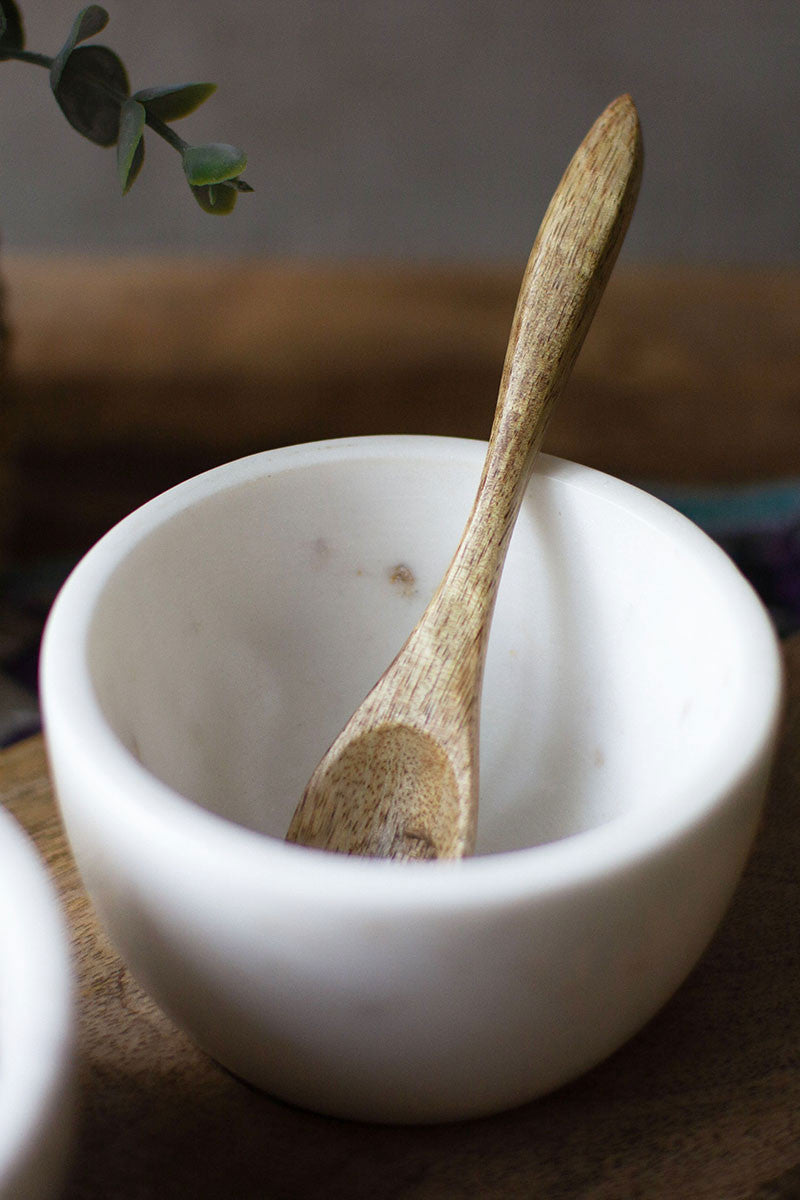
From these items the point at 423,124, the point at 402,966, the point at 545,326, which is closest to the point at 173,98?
the point at 545,326

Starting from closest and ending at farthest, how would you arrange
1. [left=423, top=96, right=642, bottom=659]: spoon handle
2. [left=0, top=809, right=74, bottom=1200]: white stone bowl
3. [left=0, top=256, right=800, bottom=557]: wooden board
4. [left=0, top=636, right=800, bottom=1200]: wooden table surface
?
1. [left=0, top=809, right=74, bottom=1200]: white stone bowl
2. [left=0, top=636, right=800, bottom=1200]: wooden table surface
3. [left=423, top=96, right=642, bottom=659]: spoon handle
4. [left=0, top=256, right=800, bottom=557]: wooden board

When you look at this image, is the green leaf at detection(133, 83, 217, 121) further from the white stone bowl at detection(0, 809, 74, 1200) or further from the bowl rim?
the white stone bowl at detection(0, 809, 74, 1200)

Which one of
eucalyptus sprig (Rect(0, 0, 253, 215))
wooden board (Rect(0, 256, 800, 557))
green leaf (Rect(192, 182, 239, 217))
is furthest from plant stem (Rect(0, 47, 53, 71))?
wooden board (Rect(0, 256, 800, 557))

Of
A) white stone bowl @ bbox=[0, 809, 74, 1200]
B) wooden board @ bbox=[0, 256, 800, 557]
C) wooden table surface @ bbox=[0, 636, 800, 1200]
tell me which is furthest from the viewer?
wooden board @ bbox=[0, 256, 800, 557]

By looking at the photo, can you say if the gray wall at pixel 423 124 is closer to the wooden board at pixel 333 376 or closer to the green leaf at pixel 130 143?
the wooden board at pixel 333 376

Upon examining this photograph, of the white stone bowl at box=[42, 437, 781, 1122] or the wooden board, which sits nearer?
the white stone bowl at box=[42, 437, 781, 1122]

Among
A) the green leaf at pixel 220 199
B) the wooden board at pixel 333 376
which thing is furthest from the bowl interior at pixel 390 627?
the wooden board at pixel 333 376

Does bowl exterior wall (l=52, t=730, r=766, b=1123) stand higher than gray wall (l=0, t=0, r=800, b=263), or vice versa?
gray wall (l=0, t=0, r=800, b=263)

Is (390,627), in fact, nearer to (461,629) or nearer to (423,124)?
(461,629)
